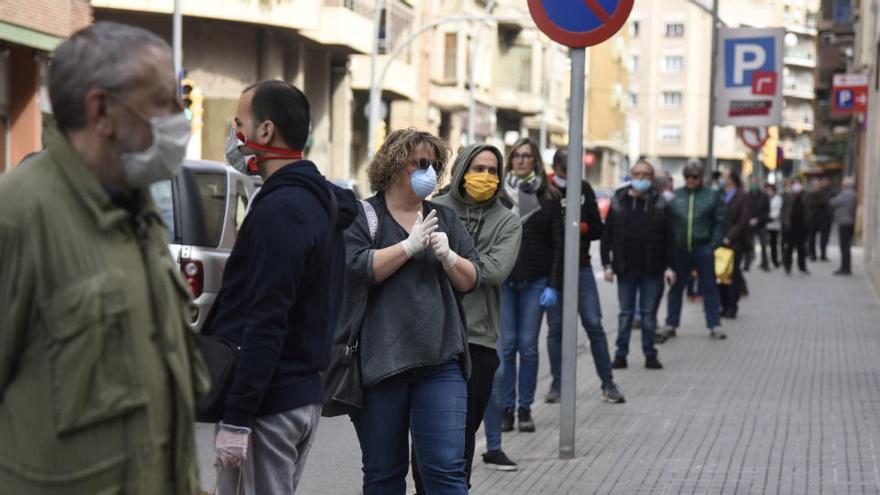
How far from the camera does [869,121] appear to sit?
3375cm

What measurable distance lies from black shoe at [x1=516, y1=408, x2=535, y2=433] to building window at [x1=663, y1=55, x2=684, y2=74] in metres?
110

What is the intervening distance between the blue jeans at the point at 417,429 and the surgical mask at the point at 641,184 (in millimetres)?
8595

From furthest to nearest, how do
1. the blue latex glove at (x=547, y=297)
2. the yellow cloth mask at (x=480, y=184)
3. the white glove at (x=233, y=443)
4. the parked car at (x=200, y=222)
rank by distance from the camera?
the parked car at (x=200, y=222)
the blue latex glove at (x=547, y=297)
the yellow cloth mask at (x=480, y=184)
the white glove at (x=233, y=443)

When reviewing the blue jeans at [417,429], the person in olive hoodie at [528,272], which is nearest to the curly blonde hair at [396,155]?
the blue jeans at [417,429]

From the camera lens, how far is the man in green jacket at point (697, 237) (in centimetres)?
1625

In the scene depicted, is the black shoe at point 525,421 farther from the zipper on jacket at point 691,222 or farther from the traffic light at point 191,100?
the traffic light at point 191,100

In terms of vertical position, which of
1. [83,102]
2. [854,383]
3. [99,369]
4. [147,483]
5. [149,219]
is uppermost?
[83,102]

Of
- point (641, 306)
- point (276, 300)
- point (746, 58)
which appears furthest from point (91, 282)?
point (746, 58)

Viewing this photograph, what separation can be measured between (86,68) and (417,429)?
284 cm

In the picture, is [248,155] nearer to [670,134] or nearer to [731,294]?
[731,294]

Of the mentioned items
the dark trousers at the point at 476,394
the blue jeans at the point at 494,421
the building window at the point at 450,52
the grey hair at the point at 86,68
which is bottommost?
the blue jeans at the point at 494,421

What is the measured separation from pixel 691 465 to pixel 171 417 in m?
5.95

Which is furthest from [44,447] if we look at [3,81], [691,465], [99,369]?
[3,81]

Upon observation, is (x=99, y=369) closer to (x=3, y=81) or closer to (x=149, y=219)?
(x=149, y=219)
